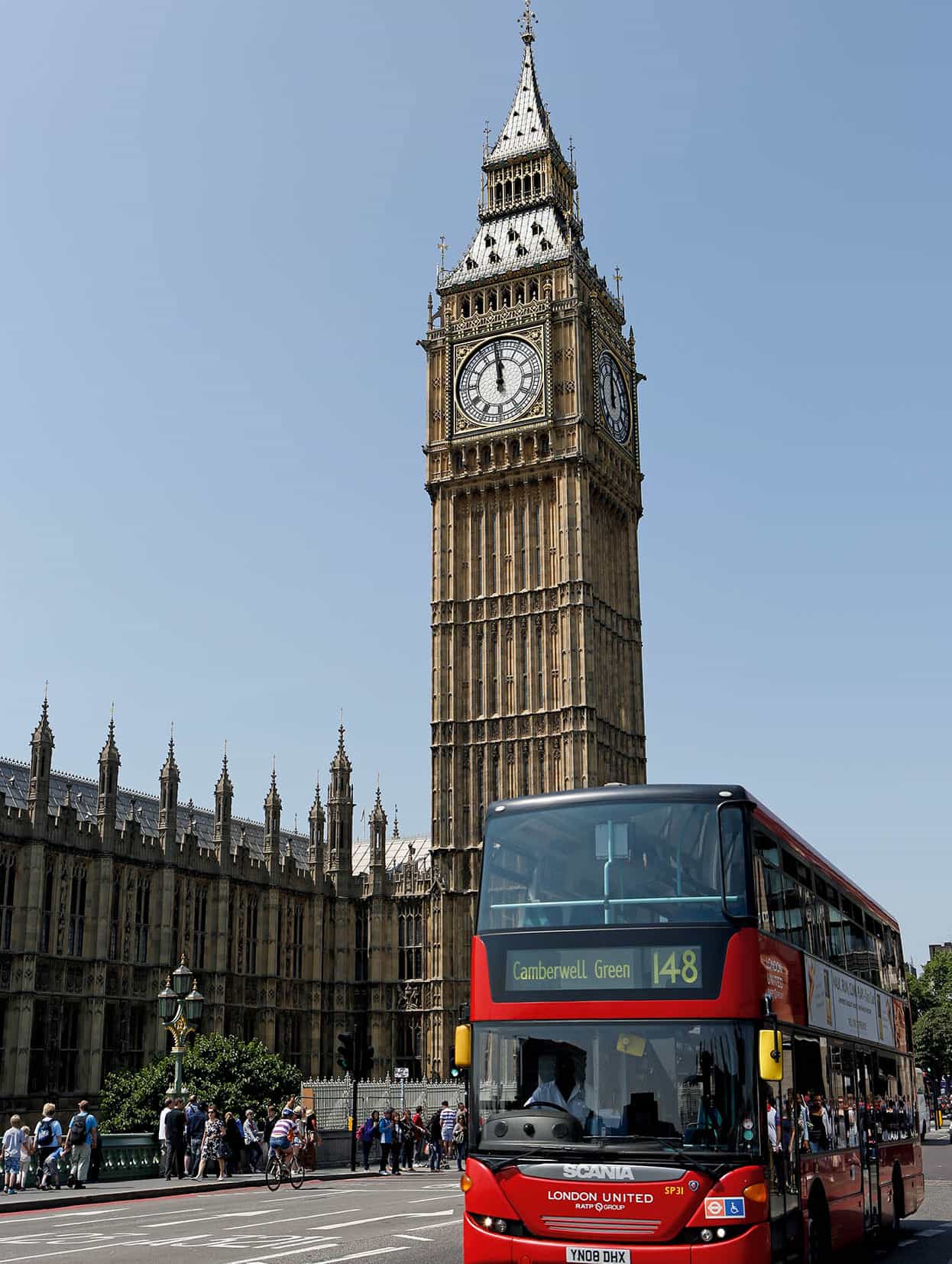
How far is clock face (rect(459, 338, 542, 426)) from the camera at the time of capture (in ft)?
205

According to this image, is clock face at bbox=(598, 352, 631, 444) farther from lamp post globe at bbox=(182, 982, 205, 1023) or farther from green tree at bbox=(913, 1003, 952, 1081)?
green tree at bbox=(913, 1003, 952, 1081)

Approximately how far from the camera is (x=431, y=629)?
62.6m

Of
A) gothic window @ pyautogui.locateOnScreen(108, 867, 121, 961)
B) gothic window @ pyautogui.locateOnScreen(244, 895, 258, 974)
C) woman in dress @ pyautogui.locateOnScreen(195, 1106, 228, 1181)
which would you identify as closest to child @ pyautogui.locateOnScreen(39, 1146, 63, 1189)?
woman in dress @ pyautogui.locateOnScreen(195, 1106, 228, 1181)

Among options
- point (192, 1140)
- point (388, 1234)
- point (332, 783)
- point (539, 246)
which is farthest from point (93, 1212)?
point (539, 246)

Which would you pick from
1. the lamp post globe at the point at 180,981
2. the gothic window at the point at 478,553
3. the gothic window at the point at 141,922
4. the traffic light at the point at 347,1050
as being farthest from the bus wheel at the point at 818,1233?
the gothic window at the point at 478,553

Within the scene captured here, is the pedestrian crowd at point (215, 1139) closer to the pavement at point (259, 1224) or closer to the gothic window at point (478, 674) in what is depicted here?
the pavement at point (259, 1224)

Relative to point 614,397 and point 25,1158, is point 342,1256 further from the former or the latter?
point 614,397

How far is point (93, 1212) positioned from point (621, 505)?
48.5 meters

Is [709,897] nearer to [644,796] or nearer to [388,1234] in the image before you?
[644,796]

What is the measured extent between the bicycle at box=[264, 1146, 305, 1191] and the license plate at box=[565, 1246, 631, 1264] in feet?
57.3

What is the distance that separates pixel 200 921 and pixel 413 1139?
1928cm

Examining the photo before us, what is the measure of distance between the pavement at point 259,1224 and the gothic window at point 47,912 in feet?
65.6

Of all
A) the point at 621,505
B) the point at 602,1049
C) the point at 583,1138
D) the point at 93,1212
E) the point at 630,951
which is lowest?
the point at 93,1212

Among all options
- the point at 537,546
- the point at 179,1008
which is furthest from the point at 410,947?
the point at 179,1008
